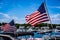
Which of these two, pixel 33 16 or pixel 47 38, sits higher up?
pixel 33 16

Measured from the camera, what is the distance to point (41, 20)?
259 inches

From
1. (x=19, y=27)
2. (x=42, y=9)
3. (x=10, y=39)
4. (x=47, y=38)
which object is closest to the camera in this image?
(x=42, y=9)

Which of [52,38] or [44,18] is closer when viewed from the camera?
[44,18]

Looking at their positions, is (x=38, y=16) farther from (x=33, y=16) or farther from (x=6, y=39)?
(x=6, y=39)

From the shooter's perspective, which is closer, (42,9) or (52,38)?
(42,9)

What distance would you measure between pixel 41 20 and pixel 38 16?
0.15 meters

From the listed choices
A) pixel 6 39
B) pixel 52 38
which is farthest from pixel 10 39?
pixel 52 38

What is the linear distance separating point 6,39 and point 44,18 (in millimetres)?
1641

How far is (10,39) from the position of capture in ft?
24.3

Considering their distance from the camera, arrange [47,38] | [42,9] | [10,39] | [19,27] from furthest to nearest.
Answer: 1. [19,27]
2. [47,38]
3. [10,39]
4. [42,9]

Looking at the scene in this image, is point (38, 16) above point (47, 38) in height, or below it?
above

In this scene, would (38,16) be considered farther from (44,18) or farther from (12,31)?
(12,31)

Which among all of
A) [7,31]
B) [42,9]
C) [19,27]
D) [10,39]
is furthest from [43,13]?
[19,27]

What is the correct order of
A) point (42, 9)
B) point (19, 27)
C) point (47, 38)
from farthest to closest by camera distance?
point (19, 27), point (47, 38), point (42, 9)
